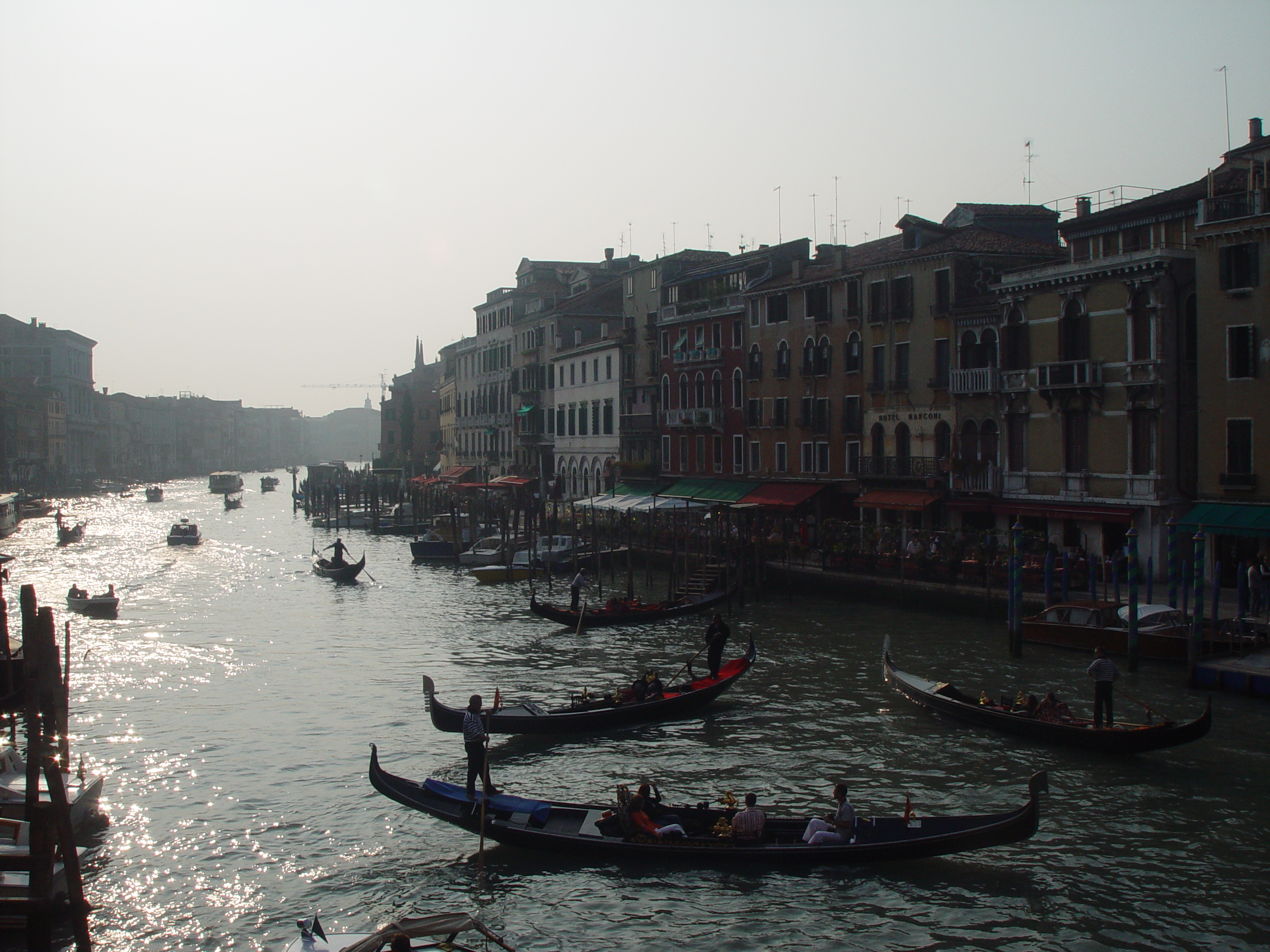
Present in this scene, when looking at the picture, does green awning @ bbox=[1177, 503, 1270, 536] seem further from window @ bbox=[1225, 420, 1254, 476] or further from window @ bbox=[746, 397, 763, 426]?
window @ bbox=[746, 397, 763, 426]

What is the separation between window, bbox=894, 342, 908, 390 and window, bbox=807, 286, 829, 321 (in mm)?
3974

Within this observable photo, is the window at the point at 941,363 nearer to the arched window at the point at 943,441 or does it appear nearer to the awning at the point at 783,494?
the arched window at the point at 943,441

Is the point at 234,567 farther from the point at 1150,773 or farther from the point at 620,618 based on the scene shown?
the point at 1150,773

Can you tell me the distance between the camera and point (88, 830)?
1482 cm

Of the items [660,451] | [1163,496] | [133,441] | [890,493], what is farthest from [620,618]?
[133,441]

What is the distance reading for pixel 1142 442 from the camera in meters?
29.1

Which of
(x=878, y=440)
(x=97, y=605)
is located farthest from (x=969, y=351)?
(x=97, y=605)

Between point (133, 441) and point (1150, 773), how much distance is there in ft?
597

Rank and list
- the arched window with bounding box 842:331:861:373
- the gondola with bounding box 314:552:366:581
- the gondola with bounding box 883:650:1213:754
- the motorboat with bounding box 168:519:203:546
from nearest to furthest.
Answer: the gondola with bounding box 883:650:1213:754, the arched window with bounding box 842:331:861:373, the gondola with bounding box 314:552:366:581, the motorboat with bounding box 168:519:203:546

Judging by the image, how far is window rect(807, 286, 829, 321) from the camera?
40.6 metres

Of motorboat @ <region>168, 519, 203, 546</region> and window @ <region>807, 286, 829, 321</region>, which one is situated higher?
window @ <region>807, 286, 829, 321</region>

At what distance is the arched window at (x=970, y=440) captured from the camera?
34.3 meters

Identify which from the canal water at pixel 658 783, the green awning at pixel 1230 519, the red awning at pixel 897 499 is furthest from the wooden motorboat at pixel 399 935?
the red awning at pixel 897 499

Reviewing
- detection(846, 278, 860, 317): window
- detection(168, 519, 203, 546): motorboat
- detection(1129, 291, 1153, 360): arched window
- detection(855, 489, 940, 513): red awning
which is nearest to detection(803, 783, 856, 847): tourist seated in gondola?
detection(1129, 291, 1153, 360): arched window
